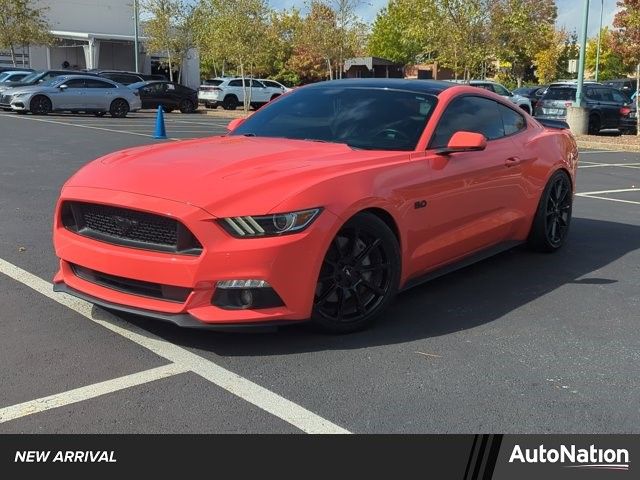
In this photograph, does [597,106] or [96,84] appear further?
[96,84]

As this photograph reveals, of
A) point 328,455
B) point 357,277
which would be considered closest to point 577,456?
point 328,455

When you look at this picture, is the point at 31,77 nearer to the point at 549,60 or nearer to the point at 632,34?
the point at 632,34

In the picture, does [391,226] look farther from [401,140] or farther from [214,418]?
[214,418]

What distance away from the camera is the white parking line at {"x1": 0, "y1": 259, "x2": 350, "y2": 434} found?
3.28 metres

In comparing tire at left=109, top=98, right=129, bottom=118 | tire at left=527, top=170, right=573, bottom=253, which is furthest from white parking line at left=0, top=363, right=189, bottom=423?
tire at left=109, top=98, right=129, bottom=118

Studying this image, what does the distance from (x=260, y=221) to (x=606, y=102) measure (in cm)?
2171

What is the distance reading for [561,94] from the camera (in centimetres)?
2352

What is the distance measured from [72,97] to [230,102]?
10.8 metres

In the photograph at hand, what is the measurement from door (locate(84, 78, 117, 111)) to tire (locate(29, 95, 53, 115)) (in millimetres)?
1338

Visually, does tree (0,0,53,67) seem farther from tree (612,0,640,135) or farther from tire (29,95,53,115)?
tree (612,0,640,135)

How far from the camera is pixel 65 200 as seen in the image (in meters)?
4.31

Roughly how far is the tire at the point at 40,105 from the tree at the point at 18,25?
17.5 metres

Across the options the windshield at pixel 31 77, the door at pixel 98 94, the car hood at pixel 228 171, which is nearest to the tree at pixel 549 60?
the door at pixel 98 94

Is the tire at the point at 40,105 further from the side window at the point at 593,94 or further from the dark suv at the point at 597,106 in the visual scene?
the side window at the point at 593,94
